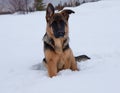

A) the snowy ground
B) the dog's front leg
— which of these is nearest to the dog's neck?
the dog's front leg

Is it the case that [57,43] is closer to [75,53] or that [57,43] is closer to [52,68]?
[52,68]

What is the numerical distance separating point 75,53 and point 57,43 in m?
2.27

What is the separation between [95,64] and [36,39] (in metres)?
4.32

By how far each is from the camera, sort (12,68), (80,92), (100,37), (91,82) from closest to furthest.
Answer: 1. (80,92)
2. (91,82)
3. (12,68)
4. (100,37)

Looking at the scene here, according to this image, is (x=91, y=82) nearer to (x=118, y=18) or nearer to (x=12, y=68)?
(x=12, y=68)

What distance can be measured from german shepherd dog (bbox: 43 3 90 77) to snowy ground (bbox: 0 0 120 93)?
0.72ft

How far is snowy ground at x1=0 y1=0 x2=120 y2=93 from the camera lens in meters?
4.81

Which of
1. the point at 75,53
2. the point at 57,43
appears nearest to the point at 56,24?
the point at 57,43

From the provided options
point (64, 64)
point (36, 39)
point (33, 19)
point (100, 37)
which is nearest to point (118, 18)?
point (100, 37)

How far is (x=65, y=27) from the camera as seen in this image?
5605 millimetres

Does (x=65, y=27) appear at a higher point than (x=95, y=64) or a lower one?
higher

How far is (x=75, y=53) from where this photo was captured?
7.96 meters

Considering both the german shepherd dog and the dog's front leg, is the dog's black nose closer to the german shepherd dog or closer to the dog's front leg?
the german shepherd dog

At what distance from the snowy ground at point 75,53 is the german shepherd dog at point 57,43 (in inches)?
8.7
